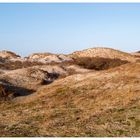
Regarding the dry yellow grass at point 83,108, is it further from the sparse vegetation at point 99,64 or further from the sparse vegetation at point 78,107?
the sparse vegetation at point 99,64

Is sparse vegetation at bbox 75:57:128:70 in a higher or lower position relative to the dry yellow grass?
lower

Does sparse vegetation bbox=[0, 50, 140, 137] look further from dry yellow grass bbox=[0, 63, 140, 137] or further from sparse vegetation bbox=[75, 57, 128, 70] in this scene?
sparse vegetation bbox=[75, 57, 128, 70]

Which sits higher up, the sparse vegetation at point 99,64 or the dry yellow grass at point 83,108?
the dry yellow grass at point 83,108

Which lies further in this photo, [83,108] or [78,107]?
[78,107]

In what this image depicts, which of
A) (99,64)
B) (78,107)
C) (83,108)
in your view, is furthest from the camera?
(99,64)

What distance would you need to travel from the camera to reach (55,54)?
104750 millimetres

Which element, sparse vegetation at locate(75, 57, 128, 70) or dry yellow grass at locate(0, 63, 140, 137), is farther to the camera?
sparse vegetation at locate(75, 57, 128, 70)

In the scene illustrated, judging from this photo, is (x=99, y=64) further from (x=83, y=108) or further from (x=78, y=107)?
(x=83, y=108)

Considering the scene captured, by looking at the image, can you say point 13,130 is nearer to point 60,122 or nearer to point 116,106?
point 60,122

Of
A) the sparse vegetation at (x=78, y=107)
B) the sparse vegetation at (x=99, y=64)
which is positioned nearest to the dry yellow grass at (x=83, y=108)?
the sparse vegetation at (x=78, y=107)

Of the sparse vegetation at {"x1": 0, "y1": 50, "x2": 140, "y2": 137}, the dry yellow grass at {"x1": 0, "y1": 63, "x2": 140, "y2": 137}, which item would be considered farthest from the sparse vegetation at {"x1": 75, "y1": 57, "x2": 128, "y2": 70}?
the dry yellow grass at {"x1": 0, "y1": 63, "x2": 140, "y2": 137}

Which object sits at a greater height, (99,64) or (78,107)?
(78,107)

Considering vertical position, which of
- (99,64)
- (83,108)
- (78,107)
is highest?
(83,108)

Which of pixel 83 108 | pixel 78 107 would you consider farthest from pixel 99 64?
pixel 83 108
